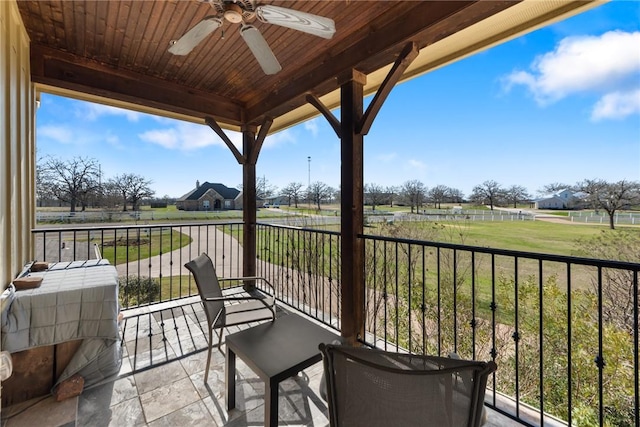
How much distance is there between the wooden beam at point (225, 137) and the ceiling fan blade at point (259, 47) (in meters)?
1.87

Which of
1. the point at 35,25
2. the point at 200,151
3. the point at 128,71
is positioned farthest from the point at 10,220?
the point at 200,151

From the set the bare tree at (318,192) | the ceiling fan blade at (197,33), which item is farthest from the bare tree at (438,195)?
the ceiling fan blade at (197,33)

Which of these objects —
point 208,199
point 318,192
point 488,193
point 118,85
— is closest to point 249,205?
point 118,85

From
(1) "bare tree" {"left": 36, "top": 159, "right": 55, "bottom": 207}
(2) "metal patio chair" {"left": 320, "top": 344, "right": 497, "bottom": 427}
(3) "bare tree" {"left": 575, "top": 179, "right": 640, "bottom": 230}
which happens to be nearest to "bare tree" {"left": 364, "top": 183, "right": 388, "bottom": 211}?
(3) "bare tree" {"left": 575, "top": 179, "right": 640, "bottom": 230}

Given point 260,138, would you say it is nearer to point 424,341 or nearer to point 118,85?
point 118,85

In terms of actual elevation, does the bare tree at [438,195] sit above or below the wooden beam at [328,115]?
below

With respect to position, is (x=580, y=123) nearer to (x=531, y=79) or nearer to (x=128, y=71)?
(x=531, y=79)

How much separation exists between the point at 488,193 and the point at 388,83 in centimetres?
628

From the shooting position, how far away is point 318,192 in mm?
8602

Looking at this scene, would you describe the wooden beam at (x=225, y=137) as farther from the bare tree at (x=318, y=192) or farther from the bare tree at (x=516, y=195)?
the bare tree at (x=516, y=195)

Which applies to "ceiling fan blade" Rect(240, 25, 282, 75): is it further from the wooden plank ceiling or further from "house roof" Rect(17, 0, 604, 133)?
the wooden plank ceiling

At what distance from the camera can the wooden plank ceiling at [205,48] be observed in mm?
2074

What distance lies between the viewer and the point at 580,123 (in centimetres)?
761

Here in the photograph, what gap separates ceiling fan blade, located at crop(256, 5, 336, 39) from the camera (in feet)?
5.46
